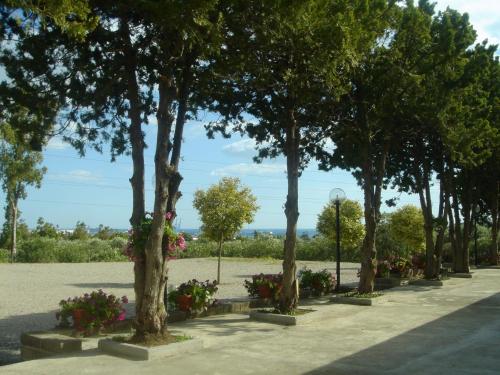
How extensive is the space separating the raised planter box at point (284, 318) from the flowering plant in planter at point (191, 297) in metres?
0.95

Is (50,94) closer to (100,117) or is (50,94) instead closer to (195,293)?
(100,117)

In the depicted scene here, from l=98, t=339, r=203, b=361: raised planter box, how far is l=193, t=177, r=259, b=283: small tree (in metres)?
12.8

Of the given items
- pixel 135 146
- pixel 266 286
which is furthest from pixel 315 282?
pixel 135 146

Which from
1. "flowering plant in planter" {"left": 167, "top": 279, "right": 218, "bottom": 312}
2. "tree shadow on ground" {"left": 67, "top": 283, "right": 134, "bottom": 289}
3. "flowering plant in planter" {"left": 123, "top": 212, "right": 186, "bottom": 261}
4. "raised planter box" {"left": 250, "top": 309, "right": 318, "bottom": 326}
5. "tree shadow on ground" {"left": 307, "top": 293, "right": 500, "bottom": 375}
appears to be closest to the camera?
"tree shadow on ground" {"left": 307, "top": 293, "right": 500, "bottom": 375}

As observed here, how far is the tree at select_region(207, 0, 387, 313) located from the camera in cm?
904

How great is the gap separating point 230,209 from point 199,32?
1322cm

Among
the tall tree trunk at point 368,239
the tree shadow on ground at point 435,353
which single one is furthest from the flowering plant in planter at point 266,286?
the tree shadow on ground at point 435,353

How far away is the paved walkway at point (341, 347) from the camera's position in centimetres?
685

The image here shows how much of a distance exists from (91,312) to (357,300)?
6.66m

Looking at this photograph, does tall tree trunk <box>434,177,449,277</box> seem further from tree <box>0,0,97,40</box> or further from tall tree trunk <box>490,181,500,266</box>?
tree <box>0,0,97,40</box>

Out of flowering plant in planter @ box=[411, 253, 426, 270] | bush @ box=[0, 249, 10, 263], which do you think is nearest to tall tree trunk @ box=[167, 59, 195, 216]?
flowering plant in planter @ box=[411, 253, 426, 270]

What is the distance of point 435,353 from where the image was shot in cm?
775

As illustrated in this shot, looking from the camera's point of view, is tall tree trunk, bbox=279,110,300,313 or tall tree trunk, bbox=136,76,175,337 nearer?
tall tree trunk, bbox=136,76,175,337

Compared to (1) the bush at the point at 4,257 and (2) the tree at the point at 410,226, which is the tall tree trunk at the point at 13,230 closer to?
(1) the bush at the point at 4,257
